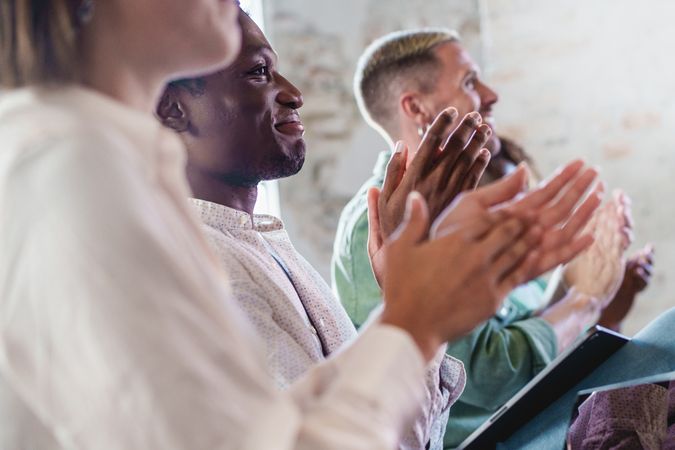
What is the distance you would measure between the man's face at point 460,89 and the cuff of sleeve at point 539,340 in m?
0.57

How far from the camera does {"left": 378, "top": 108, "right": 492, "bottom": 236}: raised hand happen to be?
1390 mm

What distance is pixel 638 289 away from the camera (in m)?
3.24

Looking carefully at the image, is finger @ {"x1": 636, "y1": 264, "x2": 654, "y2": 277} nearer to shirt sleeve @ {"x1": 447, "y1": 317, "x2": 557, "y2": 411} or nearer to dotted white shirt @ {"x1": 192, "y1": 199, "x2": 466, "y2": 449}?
Result: shirt sleeve @ {"x1": 447, "y1": 317, "x2": 557, "y2": 411}

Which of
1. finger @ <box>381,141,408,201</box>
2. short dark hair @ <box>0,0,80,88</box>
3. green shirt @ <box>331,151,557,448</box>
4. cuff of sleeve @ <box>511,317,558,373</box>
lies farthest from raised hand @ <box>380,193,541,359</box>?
cuff of sleeve @ <box>511,317,558,373</box>

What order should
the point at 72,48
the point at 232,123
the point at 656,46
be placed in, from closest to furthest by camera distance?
1. the point at 72,48
2. the point at 232,123
3. the point at 656,46

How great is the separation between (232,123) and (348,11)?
2133 mm

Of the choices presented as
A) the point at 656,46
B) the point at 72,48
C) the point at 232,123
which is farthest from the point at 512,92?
the point at 72,48

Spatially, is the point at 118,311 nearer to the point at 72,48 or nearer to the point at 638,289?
the point at 72,48

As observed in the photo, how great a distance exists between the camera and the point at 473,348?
7.92ft

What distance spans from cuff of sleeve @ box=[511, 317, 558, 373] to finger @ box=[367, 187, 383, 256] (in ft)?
3.21

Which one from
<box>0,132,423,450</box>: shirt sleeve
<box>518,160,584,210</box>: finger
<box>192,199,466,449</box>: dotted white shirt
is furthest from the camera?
<box>192,199,466,449</box>: dotted white shirt

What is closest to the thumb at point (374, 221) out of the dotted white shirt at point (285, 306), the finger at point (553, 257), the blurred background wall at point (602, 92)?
the dotted white shirt at point (285, 306)

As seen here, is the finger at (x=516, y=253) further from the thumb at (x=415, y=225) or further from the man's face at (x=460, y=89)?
the man's face at (x=460, y=89)

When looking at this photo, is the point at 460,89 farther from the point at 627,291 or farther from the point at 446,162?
the point at 446,162
